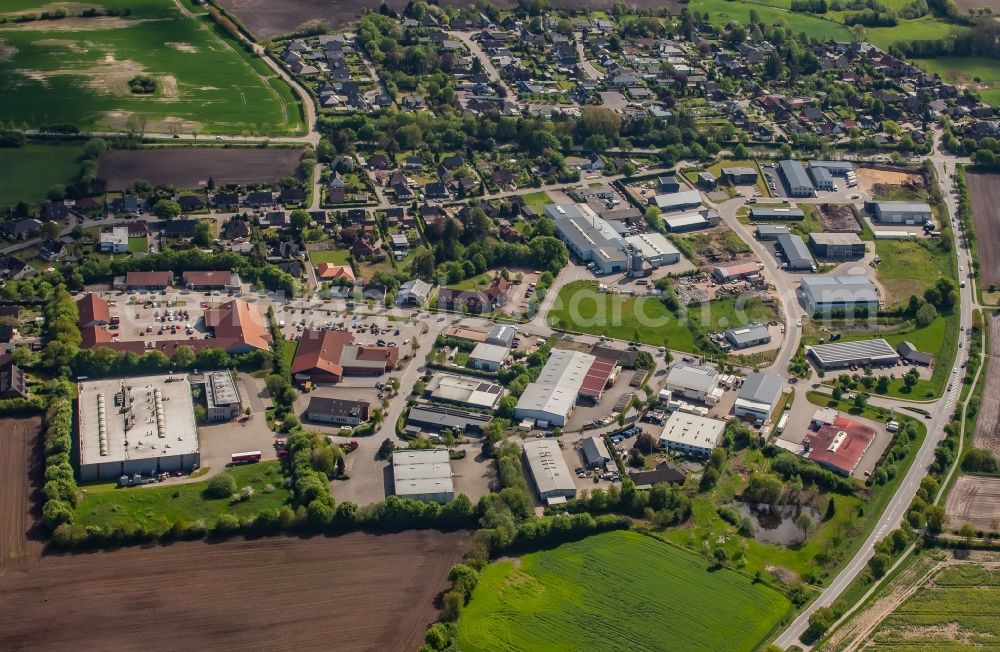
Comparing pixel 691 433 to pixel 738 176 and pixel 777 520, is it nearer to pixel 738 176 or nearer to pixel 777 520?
pixel 777 520

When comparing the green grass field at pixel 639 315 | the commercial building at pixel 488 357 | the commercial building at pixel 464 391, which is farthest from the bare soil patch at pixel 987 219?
the commercial building at pixel 464 391

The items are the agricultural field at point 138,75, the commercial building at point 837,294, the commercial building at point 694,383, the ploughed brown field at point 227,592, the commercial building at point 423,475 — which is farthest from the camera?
the agricultural field at point 138,75

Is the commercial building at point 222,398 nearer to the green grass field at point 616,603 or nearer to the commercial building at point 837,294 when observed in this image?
the green grass field at point 616,603

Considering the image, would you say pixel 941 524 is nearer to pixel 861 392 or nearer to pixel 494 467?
pixel 861 392

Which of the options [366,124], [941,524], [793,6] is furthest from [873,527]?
[793,6]

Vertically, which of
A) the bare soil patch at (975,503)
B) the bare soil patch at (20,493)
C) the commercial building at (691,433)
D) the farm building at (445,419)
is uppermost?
the bare soil patch at (975,503)

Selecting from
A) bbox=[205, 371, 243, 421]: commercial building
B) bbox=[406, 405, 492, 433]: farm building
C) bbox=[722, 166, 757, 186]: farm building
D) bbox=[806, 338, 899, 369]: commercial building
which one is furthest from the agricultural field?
bbox=[806, 338, 899, 369]: commercial building

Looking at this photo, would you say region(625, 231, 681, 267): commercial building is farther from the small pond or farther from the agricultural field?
the agricultural field
